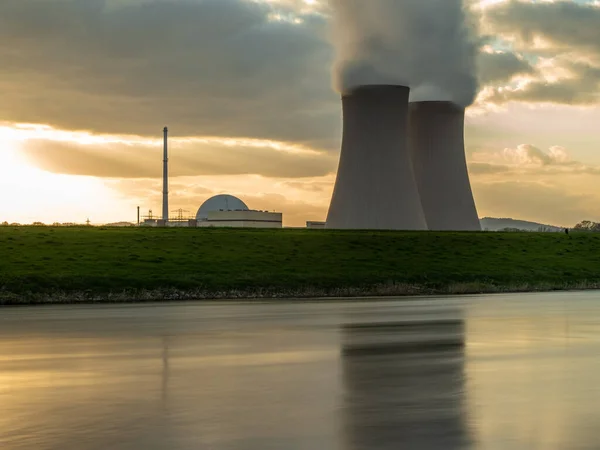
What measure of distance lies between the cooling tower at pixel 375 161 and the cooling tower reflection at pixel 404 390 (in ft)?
112

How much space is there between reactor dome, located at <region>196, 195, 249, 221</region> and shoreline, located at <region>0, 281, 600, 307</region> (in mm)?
71478

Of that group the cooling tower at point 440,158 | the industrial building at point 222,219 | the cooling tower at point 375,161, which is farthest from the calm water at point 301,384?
the industrial building at point 222,219

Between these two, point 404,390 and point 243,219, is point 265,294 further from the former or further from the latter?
point 243,219

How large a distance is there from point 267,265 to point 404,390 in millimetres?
27962

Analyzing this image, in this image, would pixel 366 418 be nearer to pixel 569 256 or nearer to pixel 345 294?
pixel 345 294

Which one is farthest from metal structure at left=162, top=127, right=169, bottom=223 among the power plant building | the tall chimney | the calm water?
the calm water

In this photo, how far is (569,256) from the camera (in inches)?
2021

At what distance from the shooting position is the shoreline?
29.8 meters

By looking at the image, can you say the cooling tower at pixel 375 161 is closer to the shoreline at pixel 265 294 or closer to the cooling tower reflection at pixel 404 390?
the shoreline at pixel 265 294

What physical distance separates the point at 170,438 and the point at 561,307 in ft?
65.9

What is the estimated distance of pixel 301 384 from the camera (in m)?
11.5

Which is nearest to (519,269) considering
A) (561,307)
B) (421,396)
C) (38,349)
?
(561,307)

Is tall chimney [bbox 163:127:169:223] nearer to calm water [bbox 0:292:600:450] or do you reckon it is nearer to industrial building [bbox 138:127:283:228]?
industrial building [bbox 138:127:283:228]

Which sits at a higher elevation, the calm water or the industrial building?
the industrial building
